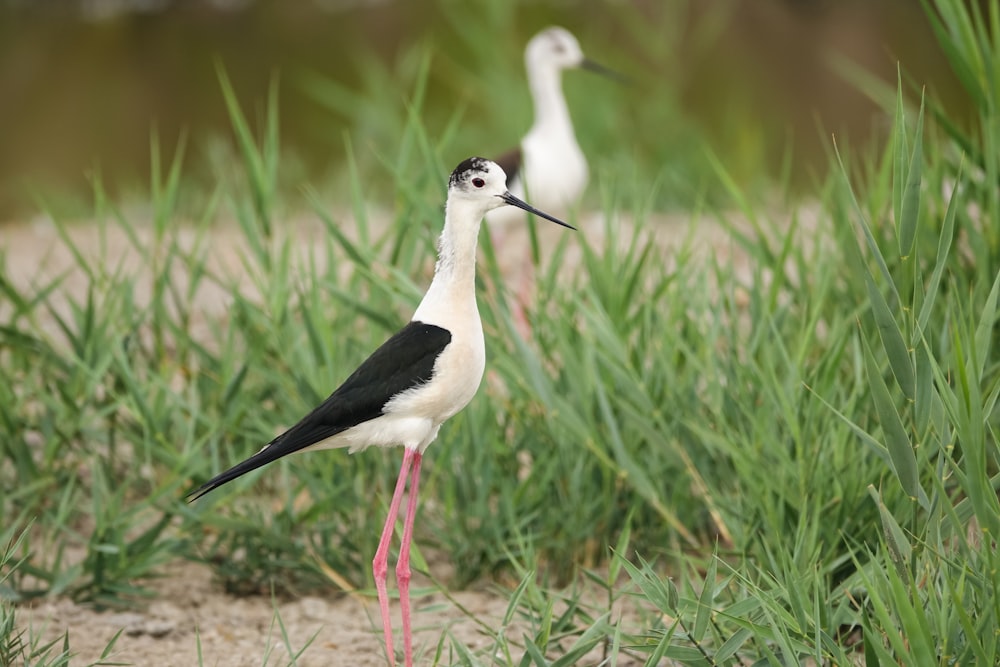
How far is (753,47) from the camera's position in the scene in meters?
10.9

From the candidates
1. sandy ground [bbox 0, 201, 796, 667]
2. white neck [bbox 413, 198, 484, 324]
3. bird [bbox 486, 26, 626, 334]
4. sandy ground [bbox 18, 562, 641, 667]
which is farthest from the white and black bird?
white neck [bbox 413, 198, 484, 324]

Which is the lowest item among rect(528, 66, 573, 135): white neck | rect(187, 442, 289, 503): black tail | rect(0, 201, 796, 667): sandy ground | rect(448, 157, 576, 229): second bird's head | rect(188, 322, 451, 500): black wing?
rect(0, 201, 796, 667): sandy ground

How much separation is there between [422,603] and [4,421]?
3.08 feet

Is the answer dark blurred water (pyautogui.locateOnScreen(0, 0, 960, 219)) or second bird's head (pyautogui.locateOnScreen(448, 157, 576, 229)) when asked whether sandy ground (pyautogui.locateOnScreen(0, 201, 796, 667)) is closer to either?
second bird's head (pyautogui.locateOnScreen(448, 157, 576, 229))

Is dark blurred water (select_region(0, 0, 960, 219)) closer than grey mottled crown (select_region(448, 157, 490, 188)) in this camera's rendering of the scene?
No

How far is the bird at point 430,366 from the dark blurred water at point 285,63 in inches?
183

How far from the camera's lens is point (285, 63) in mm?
10664

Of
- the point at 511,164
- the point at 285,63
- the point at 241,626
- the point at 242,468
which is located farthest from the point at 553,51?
the point at 285,63

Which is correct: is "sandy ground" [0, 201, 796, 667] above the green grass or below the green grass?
below

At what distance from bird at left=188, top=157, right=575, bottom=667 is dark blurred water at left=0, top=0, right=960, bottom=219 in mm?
4645

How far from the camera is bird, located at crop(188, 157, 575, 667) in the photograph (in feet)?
6.93

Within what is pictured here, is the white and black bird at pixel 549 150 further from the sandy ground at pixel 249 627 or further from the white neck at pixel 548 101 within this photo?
the sandy ground at pixel 249 627

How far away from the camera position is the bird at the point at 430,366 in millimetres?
2111

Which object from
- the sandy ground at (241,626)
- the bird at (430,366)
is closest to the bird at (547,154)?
the sandy ground at (241,626)
